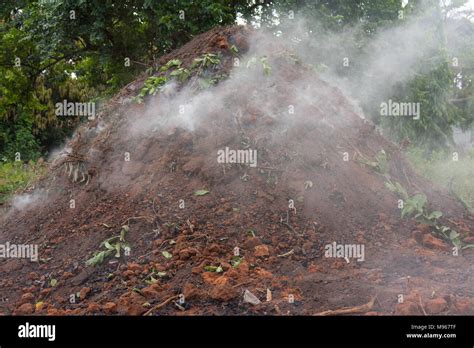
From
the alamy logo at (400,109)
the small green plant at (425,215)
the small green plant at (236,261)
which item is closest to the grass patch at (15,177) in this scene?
the small green plant at (236,261)

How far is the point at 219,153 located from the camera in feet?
19.4

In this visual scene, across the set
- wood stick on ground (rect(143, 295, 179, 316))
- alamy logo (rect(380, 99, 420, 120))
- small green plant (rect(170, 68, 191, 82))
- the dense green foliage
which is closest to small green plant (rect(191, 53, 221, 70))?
small green plant (rect(170, 68, 191, 82))

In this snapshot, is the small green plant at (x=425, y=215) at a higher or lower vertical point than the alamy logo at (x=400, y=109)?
lower

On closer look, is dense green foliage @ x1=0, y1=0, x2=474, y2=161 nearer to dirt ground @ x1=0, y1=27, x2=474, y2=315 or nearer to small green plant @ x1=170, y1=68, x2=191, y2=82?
small green plant @ x1=170, y1=68, x2=191, y2=82

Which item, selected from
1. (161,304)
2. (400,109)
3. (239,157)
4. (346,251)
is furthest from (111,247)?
(400,109)

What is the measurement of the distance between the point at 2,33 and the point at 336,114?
715 cm

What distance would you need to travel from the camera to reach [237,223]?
17.1 ft

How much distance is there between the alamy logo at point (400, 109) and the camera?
1005 centimetres

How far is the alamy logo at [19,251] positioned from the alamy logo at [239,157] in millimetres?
2088

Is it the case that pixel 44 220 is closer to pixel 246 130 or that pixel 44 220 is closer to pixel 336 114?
pixel 246 130

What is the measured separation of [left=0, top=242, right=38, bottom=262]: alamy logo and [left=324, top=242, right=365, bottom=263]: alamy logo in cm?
286
